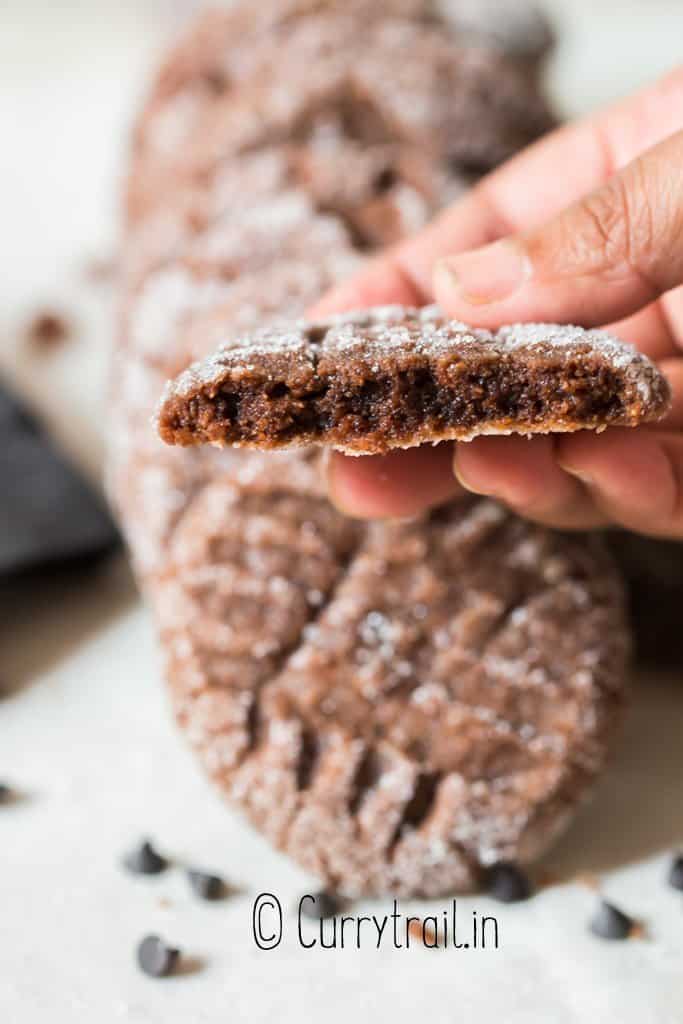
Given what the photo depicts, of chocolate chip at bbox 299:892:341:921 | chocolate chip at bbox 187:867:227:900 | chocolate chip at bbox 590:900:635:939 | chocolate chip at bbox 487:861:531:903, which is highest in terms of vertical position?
chocolate chip at bbox 187:867:227:900

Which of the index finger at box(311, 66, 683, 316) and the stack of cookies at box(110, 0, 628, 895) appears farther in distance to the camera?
the index finger at box(311, 66, 683, 316)

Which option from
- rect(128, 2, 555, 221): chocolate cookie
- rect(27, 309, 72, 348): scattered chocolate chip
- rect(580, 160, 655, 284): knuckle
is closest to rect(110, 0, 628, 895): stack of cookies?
rect(128, 2, 555, 221): chocolate cookie

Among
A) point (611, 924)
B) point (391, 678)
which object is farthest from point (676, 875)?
point (391, 678)

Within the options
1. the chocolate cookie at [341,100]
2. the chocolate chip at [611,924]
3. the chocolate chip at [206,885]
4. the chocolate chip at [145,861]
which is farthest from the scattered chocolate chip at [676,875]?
the chocolate cookie at [341,100]

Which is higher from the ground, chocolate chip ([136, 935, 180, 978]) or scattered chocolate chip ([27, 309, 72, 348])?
scattered chocolate chip ([27, 309, 72, 348])

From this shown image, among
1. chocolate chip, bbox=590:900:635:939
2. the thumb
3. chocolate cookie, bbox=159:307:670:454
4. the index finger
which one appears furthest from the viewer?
the index finger

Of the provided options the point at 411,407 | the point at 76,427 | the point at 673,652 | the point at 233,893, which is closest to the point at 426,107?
Answer: the point at 76,427

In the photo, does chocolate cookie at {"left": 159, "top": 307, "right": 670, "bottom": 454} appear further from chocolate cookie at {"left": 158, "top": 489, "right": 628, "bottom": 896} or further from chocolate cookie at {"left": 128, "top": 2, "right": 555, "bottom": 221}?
chocolate cookie at {"left": 128, "top": 2, "right": 555, "bottom": 221}

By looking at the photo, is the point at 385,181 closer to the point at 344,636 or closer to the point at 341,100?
the point at 341,100
